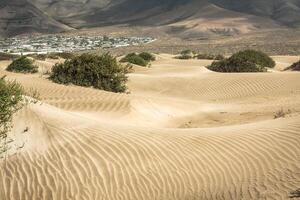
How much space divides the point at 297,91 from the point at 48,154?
13.8 m

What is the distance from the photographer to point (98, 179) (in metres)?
8.12

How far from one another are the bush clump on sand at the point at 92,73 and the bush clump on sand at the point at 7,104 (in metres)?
9.74

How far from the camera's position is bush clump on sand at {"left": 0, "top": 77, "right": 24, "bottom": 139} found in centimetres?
876

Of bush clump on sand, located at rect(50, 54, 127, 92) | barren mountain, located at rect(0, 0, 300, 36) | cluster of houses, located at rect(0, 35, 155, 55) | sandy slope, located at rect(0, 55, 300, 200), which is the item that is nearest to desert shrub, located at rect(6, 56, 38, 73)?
bush clump on sand, located at rect(50, 54, 127, 92)

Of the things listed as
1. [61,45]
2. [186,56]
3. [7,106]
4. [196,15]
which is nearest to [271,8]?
[196,15]

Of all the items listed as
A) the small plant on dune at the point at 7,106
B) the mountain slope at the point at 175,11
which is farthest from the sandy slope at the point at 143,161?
the mountain slope at the point at 175,11

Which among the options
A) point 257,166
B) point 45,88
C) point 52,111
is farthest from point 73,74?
point 257,166

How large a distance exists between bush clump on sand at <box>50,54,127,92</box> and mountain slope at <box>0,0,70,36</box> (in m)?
121

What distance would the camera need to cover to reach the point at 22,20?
5655 inches

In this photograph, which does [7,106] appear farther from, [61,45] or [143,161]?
[61,45]

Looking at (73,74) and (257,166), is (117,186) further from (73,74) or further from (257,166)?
(73,74)

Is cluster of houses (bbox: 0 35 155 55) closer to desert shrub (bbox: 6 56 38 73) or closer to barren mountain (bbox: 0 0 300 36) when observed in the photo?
barren mountain (bbox: 0 0 300 36)

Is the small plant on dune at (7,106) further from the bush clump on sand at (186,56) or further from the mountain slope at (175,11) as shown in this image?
the mountain slope at (175,11)

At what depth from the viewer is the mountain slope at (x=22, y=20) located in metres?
139
